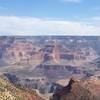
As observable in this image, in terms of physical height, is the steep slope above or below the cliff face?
above

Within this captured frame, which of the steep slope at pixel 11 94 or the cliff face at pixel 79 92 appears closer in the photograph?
the steep slope at pixel 11 94

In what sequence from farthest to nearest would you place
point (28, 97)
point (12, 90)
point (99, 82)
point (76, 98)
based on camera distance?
point (99, 82) → point (76, 98) → point (28, 97) → point (12, 90)

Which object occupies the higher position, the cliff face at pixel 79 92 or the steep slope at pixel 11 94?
the steep slope at pixel 11 94

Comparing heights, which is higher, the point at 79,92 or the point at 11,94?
the point at 11,94

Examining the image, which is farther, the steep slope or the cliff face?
the cliff face

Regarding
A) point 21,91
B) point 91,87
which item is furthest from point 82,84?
point 21,91

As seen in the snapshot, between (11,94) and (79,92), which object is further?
(79,92)

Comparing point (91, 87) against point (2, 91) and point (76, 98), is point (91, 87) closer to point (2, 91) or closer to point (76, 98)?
point (76, 98)

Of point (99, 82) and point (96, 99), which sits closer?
point (96, 99)
